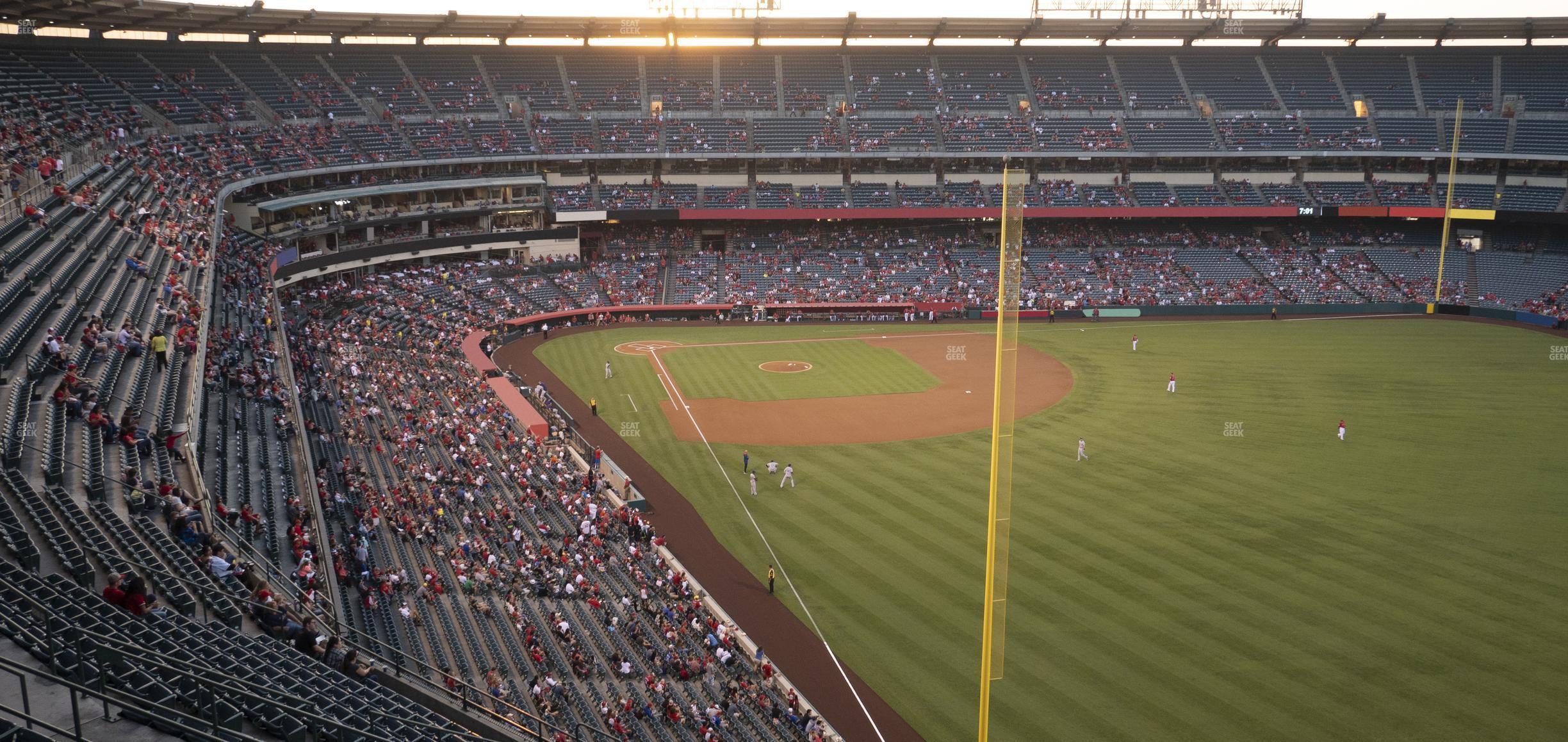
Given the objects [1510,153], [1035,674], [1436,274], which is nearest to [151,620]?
[1035,674]

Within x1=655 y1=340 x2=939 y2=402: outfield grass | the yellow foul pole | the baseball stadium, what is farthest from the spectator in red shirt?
the yellow foul pole

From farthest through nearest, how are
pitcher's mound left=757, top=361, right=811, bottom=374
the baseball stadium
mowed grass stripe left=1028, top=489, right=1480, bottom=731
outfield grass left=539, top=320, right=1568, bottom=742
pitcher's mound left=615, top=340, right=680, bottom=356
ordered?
1. pitcher's mound left=615, top=340, right=680, bottom=356
2. pitcher's mound left=757, top=361, right=811, bottom=374
3. mowed grass stripe left=1028, top=489, right=1480, bottom=731
4. outfield grass left=539, top=320, right=1568, bottom=742
5. the baseball stadium

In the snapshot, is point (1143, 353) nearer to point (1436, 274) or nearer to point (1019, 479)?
point (1019, 479)

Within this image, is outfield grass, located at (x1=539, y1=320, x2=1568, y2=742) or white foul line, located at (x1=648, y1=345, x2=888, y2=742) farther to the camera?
white foul line, located at (x1=648, y1=345, x2=888, y2=742)

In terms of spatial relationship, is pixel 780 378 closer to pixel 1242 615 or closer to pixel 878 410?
pixel 878 410

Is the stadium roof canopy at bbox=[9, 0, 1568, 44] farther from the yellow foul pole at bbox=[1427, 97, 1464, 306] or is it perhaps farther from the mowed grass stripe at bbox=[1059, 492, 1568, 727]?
the mowed grass stripe at bbox=[1059, 492, 1568, 727]

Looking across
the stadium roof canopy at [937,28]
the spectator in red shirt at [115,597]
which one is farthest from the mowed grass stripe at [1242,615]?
the stadium roof canopy at [937,28]

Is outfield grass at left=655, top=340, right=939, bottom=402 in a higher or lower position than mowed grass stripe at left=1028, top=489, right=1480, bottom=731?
higher
